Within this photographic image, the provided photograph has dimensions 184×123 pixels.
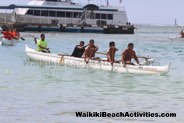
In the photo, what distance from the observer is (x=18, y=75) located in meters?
17.5

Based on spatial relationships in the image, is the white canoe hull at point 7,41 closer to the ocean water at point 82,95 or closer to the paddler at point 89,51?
the ocean water at point 82,95

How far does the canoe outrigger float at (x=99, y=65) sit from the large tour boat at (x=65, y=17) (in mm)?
48884

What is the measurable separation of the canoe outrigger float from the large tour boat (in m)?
48.9

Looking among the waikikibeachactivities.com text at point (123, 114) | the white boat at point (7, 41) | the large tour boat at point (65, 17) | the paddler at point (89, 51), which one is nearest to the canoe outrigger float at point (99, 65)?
the paddler at point (89, 51)

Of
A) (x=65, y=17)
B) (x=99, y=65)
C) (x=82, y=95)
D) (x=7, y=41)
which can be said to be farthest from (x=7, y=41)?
(x=65, y=17)

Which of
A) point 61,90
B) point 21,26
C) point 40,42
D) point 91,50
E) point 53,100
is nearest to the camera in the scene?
point 53,100

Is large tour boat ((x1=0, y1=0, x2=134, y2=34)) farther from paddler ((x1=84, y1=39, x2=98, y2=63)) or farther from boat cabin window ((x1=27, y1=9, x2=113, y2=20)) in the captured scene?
paddler ((x1=84, y1=39, x2=98, y2=63))

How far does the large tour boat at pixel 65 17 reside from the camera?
236 feet

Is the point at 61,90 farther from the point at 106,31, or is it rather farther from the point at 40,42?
the point at 106,31

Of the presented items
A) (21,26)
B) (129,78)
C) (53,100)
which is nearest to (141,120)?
(53,100)

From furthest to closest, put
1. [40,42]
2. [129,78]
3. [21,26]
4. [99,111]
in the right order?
1. [21,26]
2. [40,42]
3. [129,78]
4. [99,111]

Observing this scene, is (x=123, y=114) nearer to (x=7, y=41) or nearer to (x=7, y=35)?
(x=7, y=35)

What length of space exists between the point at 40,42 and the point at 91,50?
4.17m

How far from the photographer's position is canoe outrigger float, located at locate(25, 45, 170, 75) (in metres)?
17.4
